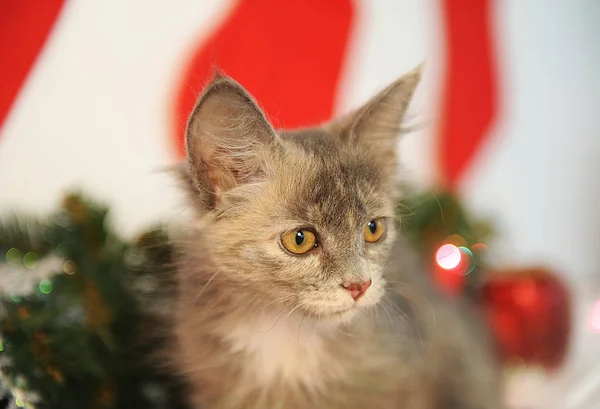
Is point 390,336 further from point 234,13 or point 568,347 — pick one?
point 234,13

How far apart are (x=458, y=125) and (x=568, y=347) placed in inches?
26.3

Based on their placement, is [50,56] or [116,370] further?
[50,56]

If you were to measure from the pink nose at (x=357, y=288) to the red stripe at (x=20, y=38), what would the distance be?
0.76 metres

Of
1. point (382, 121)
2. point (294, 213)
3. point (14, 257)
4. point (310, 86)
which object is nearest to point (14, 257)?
point (14, 257)

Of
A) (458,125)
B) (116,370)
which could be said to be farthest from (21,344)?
(458,125)

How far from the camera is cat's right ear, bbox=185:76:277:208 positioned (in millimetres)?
512

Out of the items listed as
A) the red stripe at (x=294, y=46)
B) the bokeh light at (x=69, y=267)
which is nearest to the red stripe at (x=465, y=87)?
the red stripe at (x=294, y=46)

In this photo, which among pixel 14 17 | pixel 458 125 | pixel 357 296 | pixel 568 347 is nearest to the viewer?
pixel 357 296

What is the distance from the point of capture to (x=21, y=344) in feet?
2.11

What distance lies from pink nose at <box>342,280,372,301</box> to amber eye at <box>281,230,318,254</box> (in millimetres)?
57

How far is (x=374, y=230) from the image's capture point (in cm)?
63

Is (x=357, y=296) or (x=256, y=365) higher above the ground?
(x=357, y=296)

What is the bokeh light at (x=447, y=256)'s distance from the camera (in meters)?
1.02

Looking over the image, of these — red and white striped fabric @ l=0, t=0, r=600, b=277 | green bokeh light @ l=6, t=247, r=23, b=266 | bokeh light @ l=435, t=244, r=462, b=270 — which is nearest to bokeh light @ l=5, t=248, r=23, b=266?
green bokeh light @ l=6, t=247, r=23, b=266
